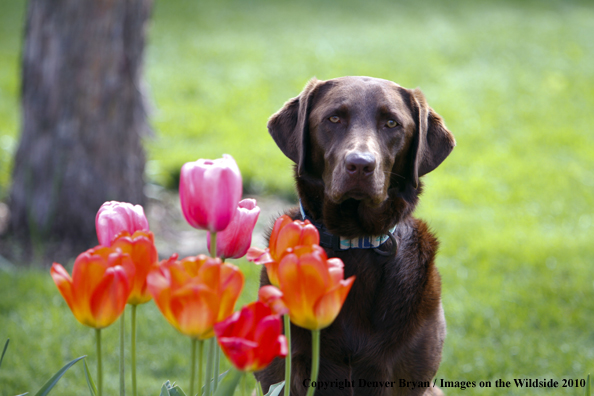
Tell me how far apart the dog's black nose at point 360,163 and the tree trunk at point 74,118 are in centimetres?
299

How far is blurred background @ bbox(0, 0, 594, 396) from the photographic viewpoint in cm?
380

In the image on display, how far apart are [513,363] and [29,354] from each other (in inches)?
112

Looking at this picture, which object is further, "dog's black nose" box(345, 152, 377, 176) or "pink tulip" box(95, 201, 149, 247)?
"dog's black nose" box(345, 152, 377, 176)

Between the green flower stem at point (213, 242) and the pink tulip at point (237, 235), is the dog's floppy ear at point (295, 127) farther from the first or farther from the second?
the green flower stem at point (213, 242)

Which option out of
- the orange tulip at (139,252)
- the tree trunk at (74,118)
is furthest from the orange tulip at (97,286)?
the tree trunk at (74,118)

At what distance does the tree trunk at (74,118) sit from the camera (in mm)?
4562

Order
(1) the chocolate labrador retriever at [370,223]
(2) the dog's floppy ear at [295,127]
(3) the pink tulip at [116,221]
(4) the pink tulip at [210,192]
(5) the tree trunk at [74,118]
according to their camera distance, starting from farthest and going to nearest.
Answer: (5) the tree trunk at [74,118] < (2) the dog's floppy ear at [295,127] < (1) the chocolate labrador retriever at [370,223] < (3) the pink tulip at [116,221] < (4) the pink tulip at [210,192]

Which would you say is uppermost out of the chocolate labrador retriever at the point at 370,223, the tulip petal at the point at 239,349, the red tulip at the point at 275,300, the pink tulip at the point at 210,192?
the pink tulip at the point at 210,192

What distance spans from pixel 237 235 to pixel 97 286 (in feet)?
1.35

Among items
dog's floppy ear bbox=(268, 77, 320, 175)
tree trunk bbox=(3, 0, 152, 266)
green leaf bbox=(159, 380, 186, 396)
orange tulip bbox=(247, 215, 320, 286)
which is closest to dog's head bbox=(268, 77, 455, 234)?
dog's floppy ear bbox=(268, 77, 320, 175)

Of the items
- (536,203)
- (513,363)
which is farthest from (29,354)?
(536,203)

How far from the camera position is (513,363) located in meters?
3.64

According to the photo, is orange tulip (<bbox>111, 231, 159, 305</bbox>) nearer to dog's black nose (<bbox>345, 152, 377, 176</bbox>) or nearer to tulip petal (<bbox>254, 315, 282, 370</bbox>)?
tulip petal (<bbox>254, 315, 282, 370</bbox>)

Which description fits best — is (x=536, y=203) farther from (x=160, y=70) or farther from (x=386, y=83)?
(x=160, y=70)
